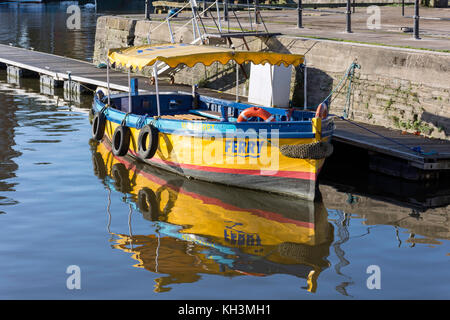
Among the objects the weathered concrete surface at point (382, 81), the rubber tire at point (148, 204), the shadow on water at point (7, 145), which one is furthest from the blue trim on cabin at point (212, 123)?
the weathered concrete surface at point (382, 81)

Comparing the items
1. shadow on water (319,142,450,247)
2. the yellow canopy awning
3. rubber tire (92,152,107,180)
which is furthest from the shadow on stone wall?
rubber tire (92,152,107,180)

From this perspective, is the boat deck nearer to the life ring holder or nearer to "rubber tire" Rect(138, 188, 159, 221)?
the life ring holder

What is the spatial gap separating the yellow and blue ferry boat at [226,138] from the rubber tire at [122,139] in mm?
24

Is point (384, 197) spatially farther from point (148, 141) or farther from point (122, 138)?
point (122, 138)

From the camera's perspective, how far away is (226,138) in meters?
15.5

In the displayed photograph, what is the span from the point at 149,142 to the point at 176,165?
2.64 ft

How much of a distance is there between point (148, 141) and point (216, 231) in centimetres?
446

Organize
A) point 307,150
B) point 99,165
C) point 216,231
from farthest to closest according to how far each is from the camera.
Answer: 1. point 99,165
2. point 307,150
3. point 216,231

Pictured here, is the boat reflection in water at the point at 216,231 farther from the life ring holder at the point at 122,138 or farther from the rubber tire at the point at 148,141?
the rubber tire at the point at 148,141

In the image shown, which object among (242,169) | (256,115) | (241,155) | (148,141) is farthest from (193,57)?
(242,169)

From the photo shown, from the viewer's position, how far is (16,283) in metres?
10.8

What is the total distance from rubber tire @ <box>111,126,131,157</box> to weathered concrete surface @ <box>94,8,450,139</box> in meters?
5.87

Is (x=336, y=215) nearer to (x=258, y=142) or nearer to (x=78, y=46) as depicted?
(x=258, y=142)

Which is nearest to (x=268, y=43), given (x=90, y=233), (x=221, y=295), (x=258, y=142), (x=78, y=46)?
(x=258, y=142)
